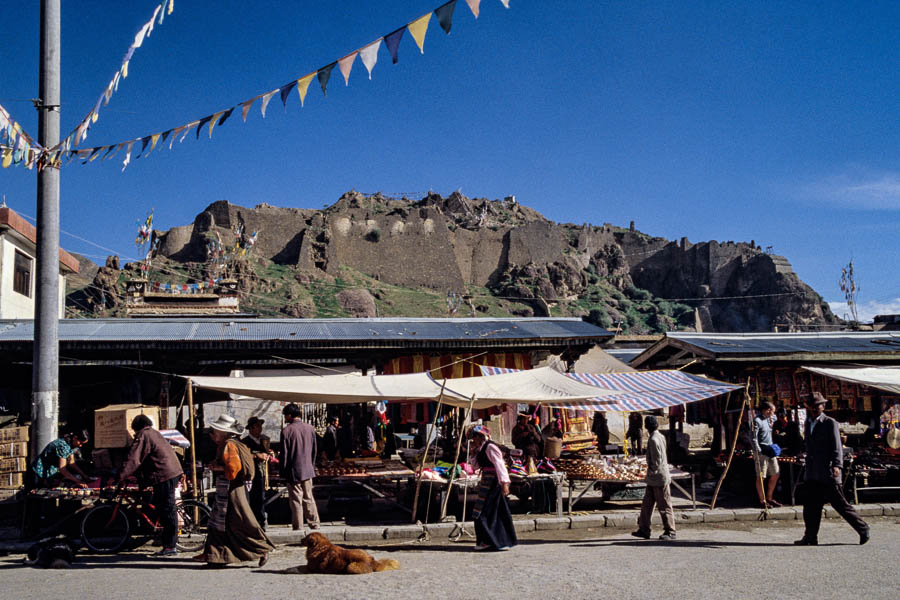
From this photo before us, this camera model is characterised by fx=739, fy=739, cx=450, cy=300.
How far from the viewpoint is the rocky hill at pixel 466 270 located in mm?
56312

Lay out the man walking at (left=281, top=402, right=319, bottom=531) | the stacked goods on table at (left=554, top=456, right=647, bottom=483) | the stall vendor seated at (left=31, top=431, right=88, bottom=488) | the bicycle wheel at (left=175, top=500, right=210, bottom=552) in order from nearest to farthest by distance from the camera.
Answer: the bicycle wheel at (left=175, top=500, right=210, bottom=552) → the stall vendor seated at (left=31, top=431, right=88, bottom=488) → the man walking at (left=281, top=402, right=319, bottom=531) → the stacked goods on table at (left=554, top=456, right=647, bottom=483)

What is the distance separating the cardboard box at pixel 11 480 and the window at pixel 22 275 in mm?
5722

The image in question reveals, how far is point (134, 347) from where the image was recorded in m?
11.2

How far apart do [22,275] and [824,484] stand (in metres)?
16.6

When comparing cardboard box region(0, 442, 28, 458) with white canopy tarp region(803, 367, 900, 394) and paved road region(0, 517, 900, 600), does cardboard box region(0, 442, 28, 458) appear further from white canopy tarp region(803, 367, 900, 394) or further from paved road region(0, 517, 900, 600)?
white canopy tarp region(803, 367, 900, 394)

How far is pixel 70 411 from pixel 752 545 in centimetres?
1173

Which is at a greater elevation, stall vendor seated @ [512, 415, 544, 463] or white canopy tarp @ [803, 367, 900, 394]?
white canopy tarp @ [803, 367, 900, 394]

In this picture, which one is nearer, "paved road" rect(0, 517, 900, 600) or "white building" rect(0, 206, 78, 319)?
"paved road" rect(0, 517, 900, 600)

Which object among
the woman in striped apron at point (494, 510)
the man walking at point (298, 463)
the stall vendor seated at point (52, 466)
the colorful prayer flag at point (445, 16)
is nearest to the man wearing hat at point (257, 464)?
the man walking at point (298, 463)

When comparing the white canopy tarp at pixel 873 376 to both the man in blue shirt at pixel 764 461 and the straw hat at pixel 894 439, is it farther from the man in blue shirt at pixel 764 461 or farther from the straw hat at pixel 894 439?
the man in blue shirt at pixel 764 461

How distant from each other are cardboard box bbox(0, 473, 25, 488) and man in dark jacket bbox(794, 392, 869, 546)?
37.0 ft

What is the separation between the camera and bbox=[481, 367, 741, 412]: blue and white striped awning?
371 inches

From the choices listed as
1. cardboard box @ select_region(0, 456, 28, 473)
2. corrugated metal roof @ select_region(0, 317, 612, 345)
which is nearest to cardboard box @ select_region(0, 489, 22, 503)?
cardboard box @ select_region(0, 456, 28, 473)

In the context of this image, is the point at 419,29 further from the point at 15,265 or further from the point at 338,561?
the point at 15,265
